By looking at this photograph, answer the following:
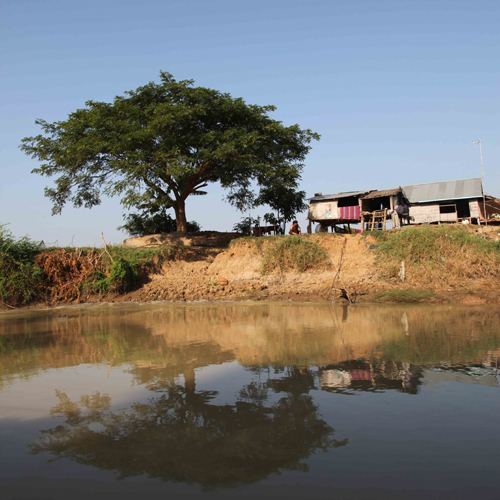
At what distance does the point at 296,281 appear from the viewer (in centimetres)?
1752

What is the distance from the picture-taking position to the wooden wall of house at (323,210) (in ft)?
83.5

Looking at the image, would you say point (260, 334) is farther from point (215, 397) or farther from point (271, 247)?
point (271, 247)

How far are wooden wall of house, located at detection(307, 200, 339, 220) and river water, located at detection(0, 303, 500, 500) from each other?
57.5 ft

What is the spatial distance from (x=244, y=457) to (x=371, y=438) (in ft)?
3.68

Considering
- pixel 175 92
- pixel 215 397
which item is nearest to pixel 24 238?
pixel 175 92

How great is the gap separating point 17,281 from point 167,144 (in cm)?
916

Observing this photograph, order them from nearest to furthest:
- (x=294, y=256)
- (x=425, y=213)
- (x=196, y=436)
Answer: (x=196, y=436) < (x=294, y=256) < (x=425, y=213)

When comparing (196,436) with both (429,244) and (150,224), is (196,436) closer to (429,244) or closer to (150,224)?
(429,244)

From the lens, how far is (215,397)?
470 cm

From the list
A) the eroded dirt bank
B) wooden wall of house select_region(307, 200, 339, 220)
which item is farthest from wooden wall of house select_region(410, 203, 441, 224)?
the eroded dirt bank

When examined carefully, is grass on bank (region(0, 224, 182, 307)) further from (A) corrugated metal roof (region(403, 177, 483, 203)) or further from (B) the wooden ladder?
(A) corrugated metal roof (region(403, 177, 483, 203))

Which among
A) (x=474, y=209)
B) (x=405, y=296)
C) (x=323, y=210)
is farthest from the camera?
(x=474, y=209)

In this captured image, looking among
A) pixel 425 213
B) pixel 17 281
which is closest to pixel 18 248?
pixel 17 281

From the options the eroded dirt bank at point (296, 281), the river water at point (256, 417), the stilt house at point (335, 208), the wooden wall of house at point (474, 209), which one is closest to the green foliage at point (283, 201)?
the stilt house at point (335, 208)
